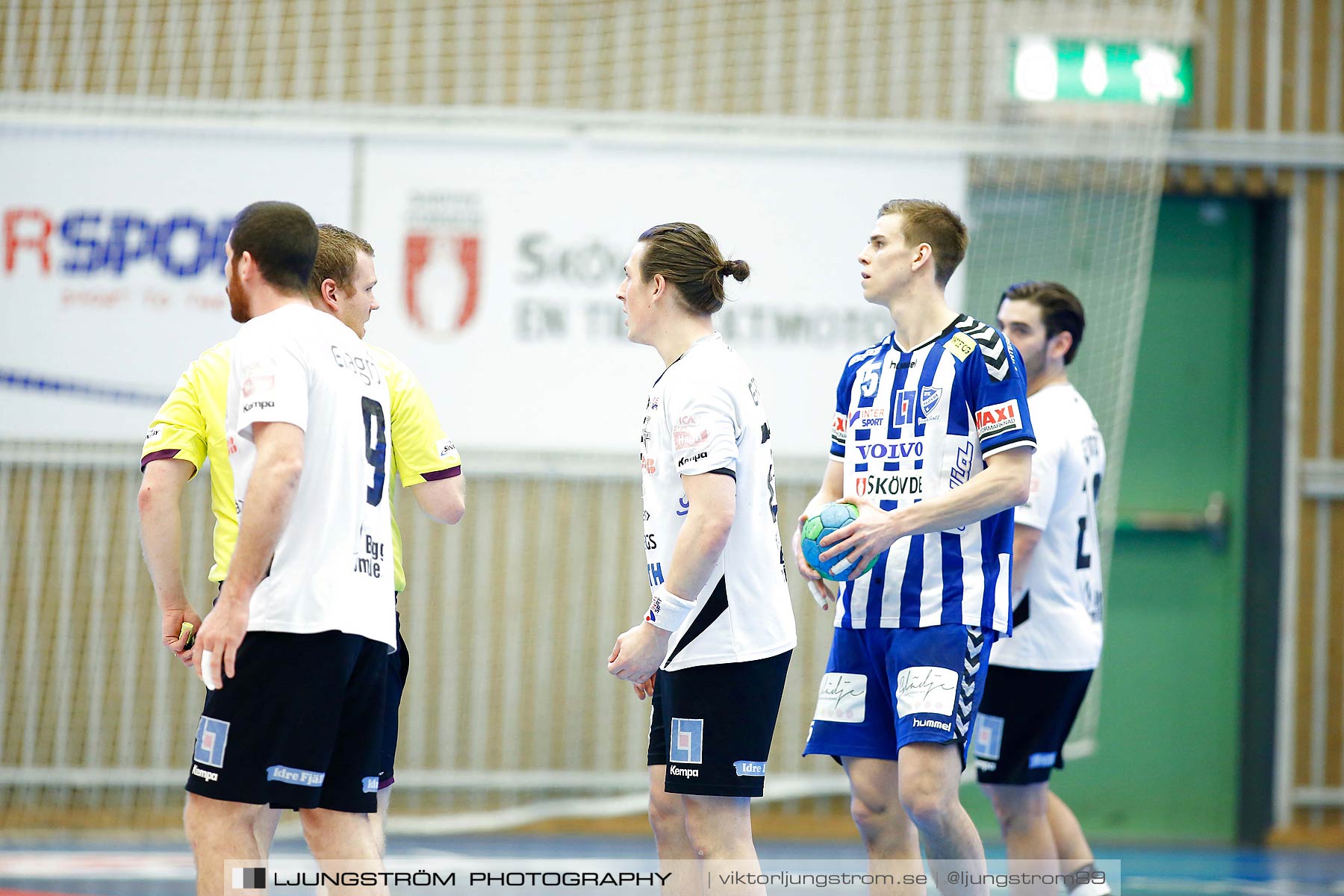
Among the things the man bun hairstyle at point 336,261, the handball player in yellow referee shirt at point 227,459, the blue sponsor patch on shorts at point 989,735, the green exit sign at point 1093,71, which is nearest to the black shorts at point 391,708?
the handball player in yellow referee shirt at point 227,459

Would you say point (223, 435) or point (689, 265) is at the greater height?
point (689, 265)

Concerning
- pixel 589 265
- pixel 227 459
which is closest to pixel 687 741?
pixel 227 459

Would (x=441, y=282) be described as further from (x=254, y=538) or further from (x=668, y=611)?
(x=254, y=538)

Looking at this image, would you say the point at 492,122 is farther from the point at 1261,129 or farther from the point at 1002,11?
the point at 1261,129

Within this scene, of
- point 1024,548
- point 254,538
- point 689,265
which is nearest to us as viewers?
point 254,538

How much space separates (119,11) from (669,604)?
6033 millimetres

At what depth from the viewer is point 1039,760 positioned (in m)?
4.48

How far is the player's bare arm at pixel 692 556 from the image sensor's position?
3.22m

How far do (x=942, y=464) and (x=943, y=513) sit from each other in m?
0.24

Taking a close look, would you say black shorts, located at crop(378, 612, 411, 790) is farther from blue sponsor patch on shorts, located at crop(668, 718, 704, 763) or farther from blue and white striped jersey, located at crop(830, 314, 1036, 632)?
blue and white striped jersey, located at crop(830, 314, 1036, 632)

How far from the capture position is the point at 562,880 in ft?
18.4

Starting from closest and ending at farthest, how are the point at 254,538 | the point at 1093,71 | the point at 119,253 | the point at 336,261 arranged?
the point at 254,538 → the point at 336,261 → the point at 119,253 → the point at 1093,71

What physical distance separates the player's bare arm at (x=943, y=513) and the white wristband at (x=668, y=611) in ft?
1.81

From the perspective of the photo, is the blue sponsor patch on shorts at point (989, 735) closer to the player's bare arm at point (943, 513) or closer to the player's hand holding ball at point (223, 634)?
the player's bare arm at point (943, 513)
